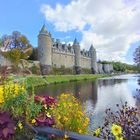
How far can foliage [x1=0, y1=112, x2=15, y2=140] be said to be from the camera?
292 cm

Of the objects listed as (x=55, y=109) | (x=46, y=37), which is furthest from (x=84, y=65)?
(x=55, y=109)

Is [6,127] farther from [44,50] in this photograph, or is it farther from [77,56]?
[77,56]

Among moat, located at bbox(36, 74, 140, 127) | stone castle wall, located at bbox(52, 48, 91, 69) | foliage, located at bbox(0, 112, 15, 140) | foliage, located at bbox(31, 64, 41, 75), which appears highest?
stone castle wall, located at bbox(52, 48, 91, 69)

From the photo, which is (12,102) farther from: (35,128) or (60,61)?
(60,61)

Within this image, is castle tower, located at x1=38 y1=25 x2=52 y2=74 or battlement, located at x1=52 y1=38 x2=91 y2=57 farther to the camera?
battlement, located at x1=52 y1=38 x2=91 y2=57

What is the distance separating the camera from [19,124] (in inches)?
121

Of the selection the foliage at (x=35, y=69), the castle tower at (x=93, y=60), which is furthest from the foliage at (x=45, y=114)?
the castle tower at (x=93, y=60)

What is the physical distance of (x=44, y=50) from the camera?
258ft

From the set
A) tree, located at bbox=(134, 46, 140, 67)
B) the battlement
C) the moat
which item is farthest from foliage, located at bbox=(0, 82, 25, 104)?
the battlement

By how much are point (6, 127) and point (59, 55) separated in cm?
8648

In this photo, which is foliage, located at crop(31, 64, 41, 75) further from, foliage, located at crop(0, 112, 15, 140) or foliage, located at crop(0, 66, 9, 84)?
foliage, located at crop(0, 112, 15, 140)

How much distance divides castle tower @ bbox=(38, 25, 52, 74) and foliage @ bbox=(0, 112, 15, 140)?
2821 inches

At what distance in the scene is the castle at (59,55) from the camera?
7776 centimetres

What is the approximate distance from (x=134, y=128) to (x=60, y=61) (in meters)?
85.5
